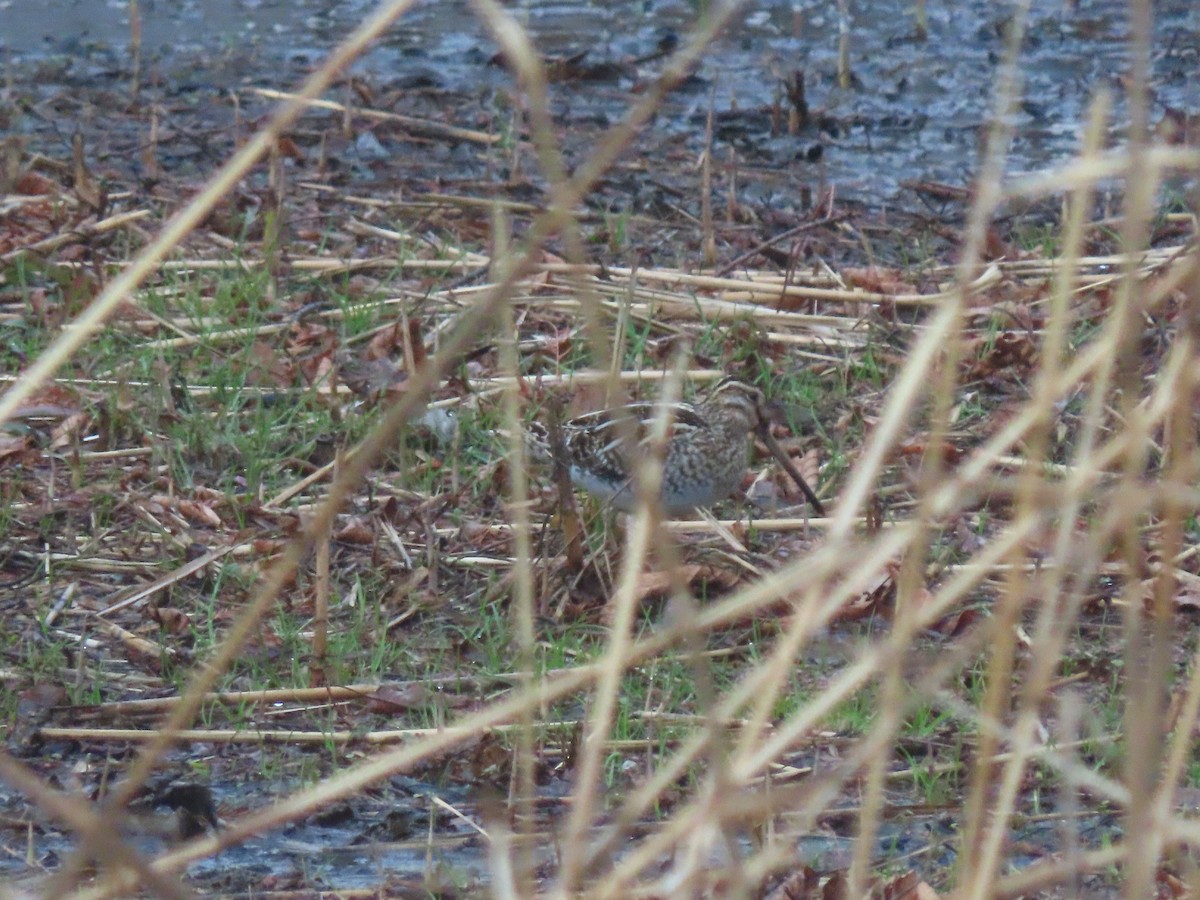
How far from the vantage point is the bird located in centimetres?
455

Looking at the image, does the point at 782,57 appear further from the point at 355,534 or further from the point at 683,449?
the point at 355,534

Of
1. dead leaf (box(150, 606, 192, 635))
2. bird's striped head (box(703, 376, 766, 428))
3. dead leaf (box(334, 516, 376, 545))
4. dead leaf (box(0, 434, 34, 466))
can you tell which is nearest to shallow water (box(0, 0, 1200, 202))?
bird's striped head (box(703, 376, 766, 428))

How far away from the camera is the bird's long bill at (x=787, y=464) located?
4.72 metres

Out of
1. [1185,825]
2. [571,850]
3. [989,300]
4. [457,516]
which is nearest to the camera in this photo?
[571,850]

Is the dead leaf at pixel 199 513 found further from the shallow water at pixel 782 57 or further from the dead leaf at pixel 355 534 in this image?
the shallow water at pixel 782 57

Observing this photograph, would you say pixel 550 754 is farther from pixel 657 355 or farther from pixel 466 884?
pixel 657 355

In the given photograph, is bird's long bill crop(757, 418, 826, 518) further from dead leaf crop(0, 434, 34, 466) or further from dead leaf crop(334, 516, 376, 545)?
dead leaf crop(0, 434, 34, 466)

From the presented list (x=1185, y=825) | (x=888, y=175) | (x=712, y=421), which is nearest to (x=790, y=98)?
(x=888, y=175)

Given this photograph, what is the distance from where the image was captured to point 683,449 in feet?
14.8

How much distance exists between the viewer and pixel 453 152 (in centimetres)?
796

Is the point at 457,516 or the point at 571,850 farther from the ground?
the point at 571,850

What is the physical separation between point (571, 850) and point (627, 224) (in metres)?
5.36

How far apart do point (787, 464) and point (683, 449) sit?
1.33ft

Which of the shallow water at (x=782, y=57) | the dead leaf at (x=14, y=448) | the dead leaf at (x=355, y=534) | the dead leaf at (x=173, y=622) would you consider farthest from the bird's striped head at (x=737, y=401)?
the shallow water at (x=782, y=57)
